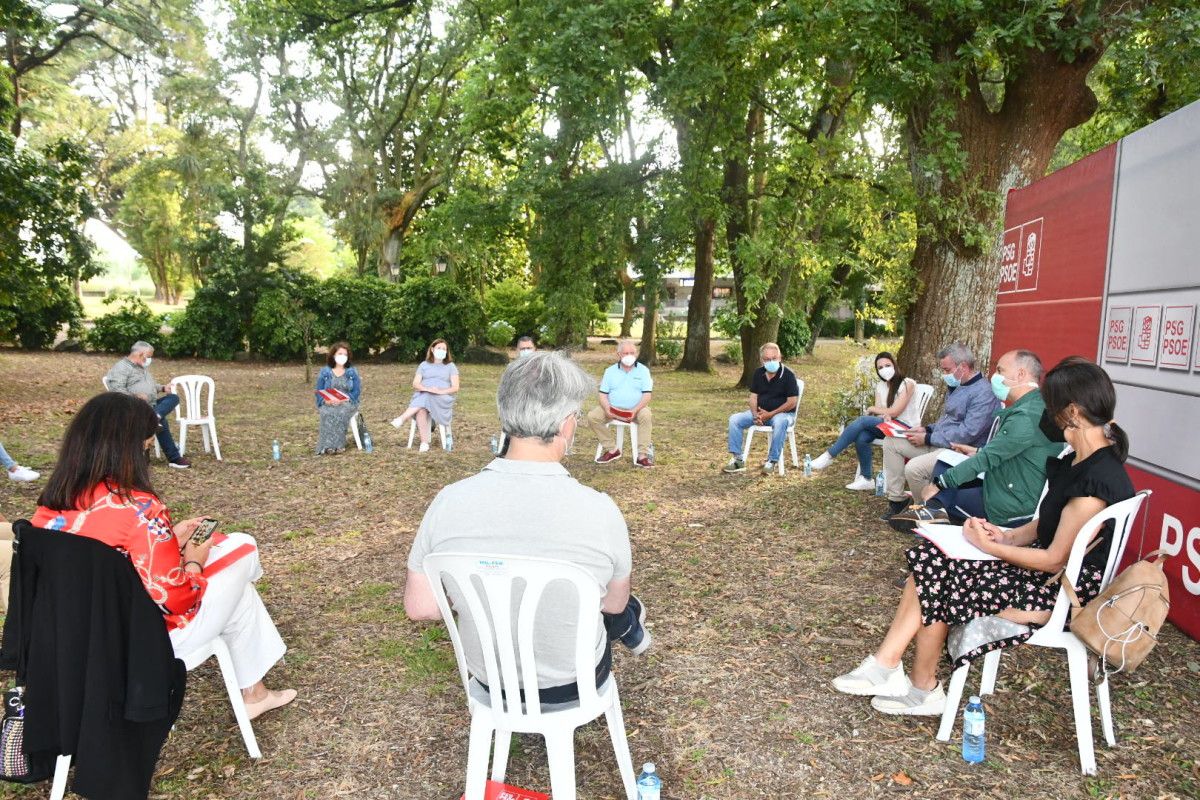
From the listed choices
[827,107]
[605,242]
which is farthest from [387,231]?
[827,107]

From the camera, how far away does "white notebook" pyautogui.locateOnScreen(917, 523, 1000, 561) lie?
3.27 m

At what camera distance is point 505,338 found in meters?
25.2

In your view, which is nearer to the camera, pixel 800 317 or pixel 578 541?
pixel 578 541

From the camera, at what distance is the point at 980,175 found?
26.4 feet

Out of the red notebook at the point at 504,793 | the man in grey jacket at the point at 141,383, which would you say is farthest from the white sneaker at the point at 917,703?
the man in grey jacket at the point at 141,383

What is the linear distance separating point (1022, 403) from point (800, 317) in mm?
20714

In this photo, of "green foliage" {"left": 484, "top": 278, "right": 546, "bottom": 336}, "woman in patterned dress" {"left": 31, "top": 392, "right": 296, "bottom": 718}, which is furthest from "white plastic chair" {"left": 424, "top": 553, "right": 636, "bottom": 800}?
"green foliage" {"left": 484, "top": 278, "right": 546, "bottom": 336}

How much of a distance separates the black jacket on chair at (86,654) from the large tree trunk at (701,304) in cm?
1429

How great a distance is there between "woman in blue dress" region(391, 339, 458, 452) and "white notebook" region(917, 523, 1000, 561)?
261 inches

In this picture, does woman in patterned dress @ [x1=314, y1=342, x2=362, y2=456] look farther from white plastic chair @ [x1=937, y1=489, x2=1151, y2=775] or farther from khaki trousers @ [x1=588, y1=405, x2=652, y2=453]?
white plastic chair @ [x1=937, y1=489, x2=1151, y2=775]

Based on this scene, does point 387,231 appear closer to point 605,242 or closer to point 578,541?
point 605,242

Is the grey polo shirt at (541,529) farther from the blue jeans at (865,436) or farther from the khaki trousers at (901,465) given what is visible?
the blue jeans at (865,436)

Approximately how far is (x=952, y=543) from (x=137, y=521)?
10.1 feet

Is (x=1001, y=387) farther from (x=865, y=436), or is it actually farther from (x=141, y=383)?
(x=141, y=383)
